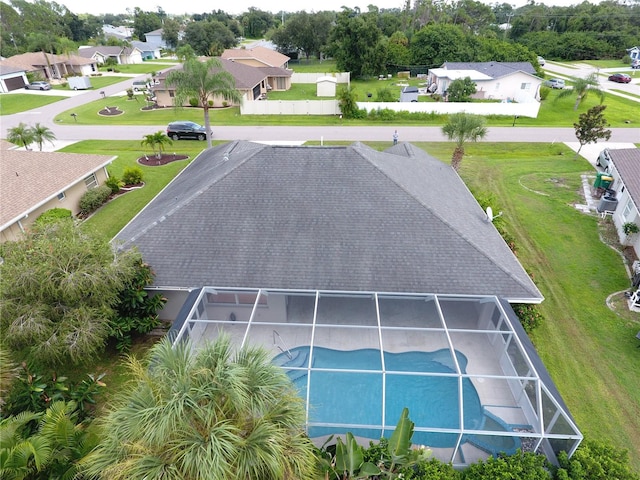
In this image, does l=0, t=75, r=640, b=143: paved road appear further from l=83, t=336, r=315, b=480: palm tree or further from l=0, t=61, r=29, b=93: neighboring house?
l=83, t=336, r=315, b=480: palm tree

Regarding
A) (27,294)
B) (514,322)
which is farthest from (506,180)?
(27,294)

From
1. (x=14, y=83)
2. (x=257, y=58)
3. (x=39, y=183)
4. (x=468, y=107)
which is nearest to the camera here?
(x=39, y=183)

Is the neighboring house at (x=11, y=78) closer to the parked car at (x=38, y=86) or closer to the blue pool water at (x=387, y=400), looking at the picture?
the parked car at (x=38, y=86)

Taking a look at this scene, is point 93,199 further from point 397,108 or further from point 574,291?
point 397,108

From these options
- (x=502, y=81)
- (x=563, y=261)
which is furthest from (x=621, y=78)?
(x=563, y=261)

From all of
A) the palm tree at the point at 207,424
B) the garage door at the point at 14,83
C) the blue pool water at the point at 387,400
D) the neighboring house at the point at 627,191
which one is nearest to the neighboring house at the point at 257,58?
the garage door at the point at 14,83

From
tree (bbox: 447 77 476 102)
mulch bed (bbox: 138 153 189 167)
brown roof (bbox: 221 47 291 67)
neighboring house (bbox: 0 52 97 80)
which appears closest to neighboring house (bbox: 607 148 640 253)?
tree (bbox: 447 77 476 102)

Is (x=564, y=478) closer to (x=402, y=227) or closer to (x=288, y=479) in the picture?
(x=288, y=479)
